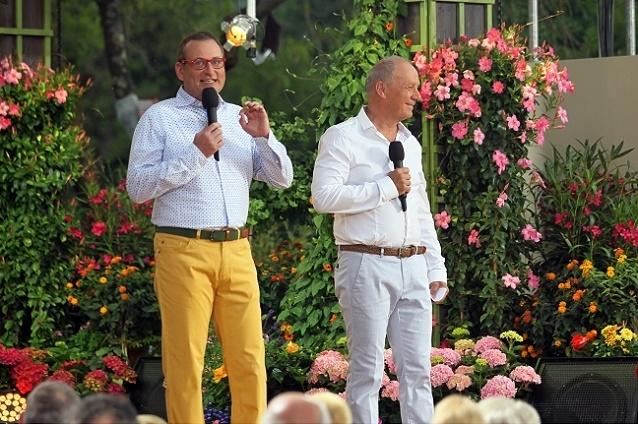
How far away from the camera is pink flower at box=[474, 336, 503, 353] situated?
7.62 m

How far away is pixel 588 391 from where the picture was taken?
7207mm

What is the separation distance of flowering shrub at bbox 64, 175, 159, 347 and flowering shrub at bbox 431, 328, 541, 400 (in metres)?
1.89

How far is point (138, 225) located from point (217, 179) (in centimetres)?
353

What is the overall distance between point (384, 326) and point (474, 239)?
6.67ft

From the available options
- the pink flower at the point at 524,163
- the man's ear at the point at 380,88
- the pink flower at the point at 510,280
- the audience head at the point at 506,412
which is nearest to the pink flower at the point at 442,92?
the pink flower at the point at 524,163

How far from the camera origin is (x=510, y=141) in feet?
26.8

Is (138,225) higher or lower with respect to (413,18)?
lower

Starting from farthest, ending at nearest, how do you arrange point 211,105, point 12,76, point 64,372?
point 12,76 → point 64,372 → point 211,105

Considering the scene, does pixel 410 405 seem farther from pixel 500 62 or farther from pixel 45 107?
pixel 45 107

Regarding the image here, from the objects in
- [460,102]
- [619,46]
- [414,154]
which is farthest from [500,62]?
[619,46]

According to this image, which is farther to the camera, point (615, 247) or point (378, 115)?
point (615, 247)

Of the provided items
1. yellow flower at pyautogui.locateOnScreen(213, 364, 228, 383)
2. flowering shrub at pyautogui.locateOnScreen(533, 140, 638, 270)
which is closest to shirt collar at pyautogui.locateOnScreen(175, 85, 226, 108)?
yellow flower at pyautogui.locateOnScreen(213, 364, 228, 383)

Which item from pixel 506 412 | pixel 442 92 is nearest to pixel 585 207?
pixel 442 92

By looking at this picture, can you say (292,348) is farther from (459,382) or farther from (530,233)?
(530,233)
